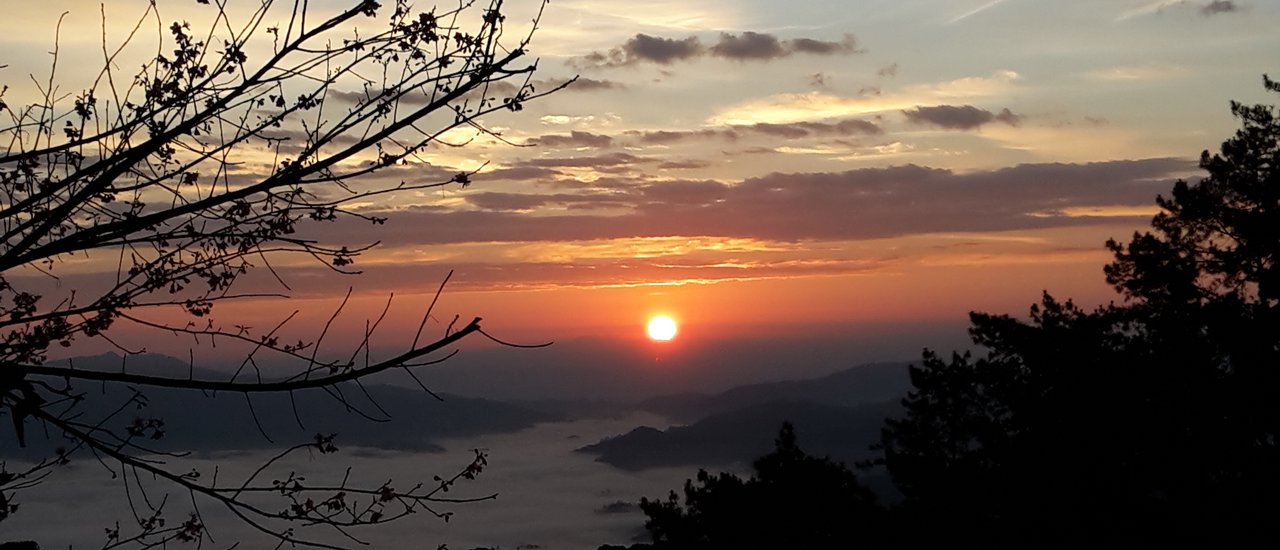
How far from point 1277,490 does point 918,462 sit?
7.56 meters

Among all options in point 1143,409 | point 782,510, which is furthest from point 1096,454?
point 782,510

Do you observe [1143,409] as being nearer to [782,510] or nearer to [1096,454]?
[1096,454]

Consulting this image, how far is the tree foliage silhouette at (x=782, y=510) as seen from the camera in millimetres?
20328

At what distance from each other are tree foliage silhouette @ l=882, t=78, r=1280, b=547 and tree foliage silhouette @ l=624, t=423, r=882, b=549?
1.22m

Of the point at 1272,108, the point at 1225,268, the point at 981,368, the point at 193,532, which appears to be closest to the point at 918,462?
the point at 981,368

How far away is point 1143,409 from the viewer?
67.5 ft

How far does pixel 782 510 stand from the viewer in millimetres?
20812

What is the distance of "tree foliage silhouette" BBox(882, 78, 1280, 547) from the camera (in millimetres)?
18797

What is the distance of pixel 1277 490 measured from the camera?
18219 millimetres

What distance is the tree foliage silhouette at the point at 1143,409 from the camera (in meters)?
18.8

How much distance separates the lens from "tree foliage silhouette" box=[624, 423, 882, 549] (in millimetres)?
20328

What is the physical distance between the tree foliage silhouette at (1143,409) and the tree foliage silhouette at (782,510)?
122 cm

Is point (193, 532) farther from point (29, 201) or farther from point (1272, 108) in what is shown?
point (1272, 108)

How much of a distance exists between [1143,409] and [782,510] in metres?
7.64
